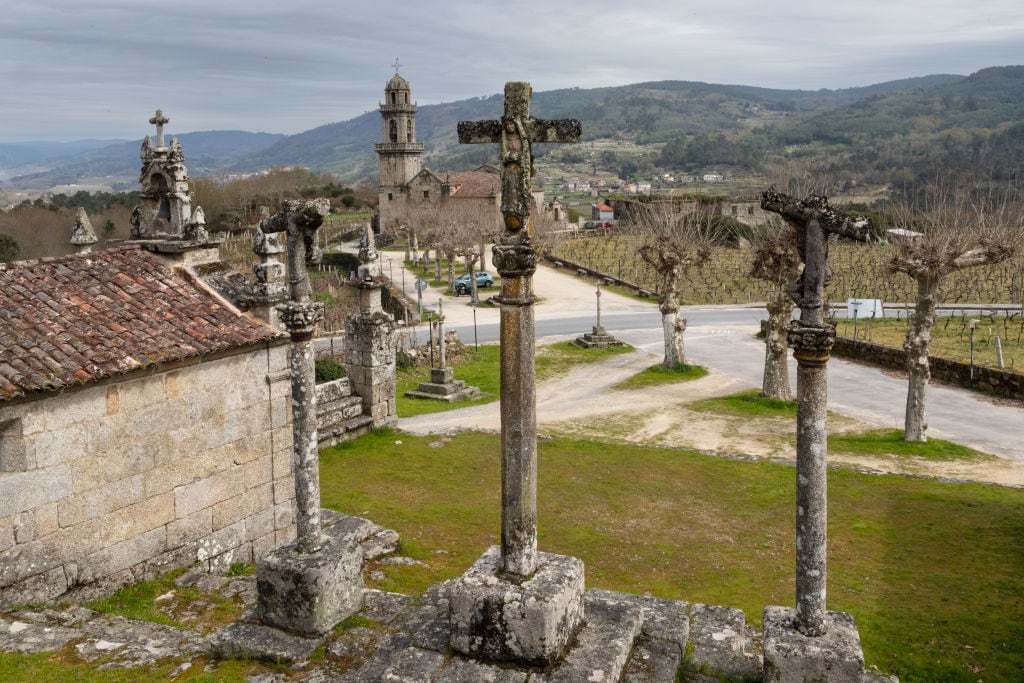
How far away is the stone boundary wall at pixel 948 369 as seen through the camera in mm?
23703

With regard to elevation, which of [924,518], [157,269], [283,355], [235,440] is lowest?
[924,518]

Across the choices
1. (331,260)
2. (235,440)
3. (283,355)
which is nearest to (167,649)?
(235,440)

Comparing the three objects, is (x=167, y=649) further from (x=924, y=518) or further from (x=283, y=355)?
(x=924, y=518)

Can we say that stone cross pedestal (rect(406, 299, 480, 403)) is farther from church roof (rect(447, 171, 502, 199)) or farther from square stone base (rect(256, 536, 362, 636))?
church roof (rect(447, 171, 502, 199))

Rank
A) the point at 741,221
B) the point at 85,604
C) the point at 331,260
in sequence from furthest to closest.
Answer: the point at 741,221 < the point at 331,260 < the point at 85,604

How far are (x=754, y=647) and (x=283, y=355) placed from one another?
7520 millimetres

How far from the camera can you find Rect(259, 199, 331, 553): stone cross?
766 cm

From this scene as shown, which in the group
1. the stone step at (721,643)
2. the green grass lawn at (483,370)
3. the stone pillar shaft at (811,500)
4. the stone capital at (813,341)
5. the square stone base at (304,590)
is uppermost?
the stone capital at (813,341)

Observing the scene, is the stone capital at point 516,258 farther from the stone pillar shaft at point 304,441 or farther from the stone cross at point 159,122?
the stone cross at point 159,122

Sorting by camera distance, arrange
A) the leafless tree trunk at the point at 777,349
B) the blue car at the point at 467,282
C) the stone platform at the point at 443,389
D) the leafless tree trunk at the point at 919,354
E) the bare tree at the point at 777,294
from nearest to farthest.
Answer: the leafless tree trunk at the point at 919,354, the bare tree at the point at 777,294, the leafless tree trunk at the point at 777,349, the stone platform at the point at 443,389, the blue car at the point at 467,282

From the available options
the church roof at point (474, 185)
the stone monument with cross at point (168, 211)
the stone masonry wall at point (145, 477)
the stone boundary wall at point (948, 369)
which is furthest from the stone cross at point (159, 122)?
the church roof at point (474, 185)

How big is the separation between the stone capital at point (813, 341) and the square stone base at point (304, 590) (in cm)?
468

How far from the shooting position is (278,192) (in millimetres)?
89938

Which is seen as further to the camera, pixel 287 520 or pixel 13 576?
pixel 287 520
